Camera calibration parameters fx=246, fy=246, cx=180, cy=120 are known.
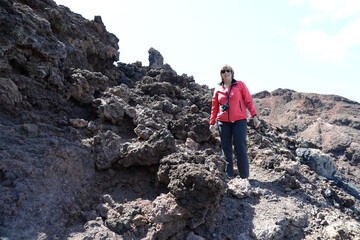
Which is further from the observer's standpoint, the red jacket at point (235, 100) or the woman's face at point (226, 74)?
the woman's face at point (226, 74)

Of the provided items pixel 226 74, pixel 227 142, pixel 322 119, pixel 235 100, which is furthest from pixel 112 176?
pixel 322 119

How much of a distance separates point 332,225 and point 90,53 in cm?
835

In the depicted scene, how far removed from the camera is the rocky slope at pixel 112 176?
2590mm

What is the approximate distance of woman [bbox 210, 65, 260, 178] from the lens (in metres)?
4.04

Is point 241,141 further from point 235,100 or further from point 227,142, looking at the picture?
point 235,100

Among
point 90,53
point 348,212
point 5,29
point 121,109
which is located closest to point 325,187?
point 348,212

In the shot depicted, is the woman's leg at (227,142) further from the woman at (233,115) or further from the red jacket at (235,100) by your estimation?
the red jacket at (235,100)

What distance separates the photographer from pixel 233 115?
159 inches

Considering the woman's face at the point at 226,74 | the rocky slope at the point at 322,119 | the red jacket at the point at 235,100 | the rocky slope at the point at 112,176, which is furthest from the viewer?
the rocky slope at the point at 322,119

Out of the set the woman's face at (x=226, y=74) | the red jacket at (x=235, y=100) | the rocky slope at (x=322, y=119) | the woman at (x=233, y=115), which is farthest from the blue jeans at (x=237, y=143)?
the rocky slope at (x=322, y=119)

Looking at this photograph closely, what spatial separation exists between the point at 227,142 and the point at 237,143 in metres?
0.23

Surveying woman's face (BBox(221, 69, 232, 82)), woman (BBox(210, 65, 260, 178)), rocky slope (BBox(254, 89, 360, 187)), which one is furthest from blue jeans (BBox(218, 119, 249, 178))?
rocky slope (BBox(254, 89, 360, 187))

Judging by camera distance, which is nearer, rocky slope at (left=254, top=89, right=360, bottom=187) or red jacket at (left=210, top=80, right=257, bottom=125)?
red jacket at (left=210, top=80, right=257, bottom=125)

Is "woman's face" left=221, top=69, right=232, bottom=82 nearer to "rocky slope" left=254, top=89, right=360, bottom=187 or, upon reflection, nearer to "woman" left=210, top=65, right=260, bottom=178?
"woman" left=210, top=65, right=260, bottom=178
